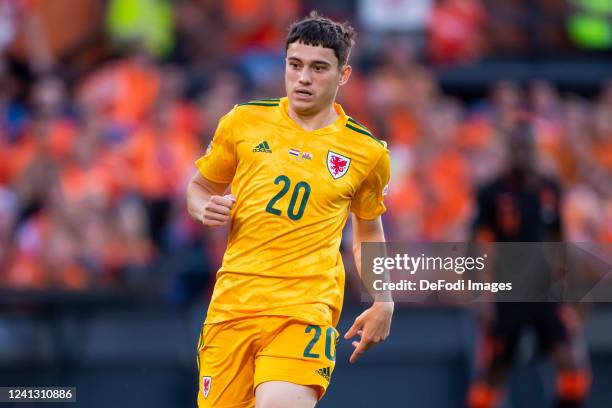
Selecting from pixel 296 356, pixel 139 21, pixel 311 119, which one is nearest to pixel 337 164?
pixel 311 119

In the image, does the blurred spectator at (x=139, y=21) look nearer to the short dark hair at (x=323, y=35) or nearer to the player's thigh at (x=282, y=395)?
the short dark hair at (x=323, y=35)

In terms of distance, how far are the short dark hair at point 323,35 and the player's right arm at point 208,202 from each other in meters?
0.82

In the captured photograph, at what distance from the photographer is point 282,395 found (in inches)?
231

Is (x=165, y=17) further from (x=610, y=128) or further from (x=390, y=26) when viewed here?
(x=610, y=128)

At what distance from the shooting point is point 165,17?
12852 mm

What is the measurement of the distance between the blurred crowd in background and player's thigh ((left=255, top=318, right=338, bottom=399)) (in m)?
4.49

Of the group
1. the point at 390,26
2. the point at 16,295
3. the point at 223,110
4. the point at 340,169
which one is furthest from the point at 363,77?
the point at 340,169

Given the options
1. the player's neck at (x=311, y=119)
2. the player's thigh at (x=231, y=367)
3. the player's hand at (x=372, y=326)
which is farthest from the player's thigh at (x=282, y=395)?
the player's neck at (x=311, y=119)

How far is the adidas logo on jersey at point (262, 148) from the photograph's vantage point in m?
6.19

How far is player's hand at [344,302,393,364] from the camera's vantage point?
20.4 feet

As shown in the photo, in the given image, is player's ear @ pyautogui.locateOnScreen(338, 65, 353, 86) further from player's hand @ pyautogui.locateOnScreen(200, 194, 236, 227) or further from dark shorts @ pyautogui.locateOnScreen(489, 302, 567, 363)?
dark shorts @ pyautogui.locateOnScreen(489, 302, 567, 363)

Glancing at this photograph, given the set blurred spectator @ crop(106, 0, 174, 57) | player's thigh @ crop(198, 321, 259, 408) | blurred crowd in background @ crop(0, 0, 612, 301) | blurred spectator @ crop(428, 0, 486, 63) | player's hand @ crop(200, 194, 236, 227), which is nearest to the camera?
player's hand @ crop(200, 194, 236, 227)

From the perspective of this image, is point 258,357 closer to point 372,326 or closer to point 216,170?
point 372,326
